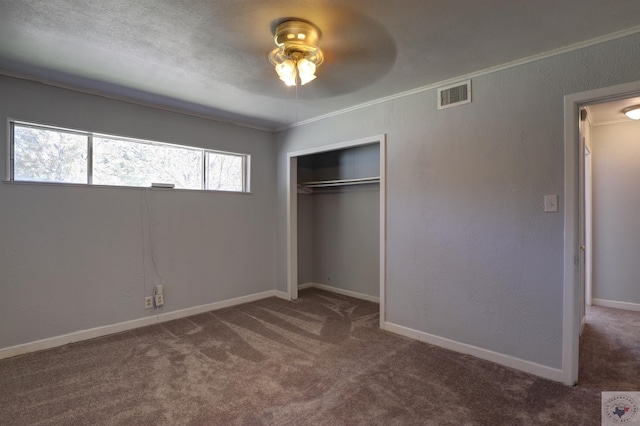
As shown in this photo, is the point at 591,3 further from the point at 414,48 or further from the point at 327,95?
the point at 327,95

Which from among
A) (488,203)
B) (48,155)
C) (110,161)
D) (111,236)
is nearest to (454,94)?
(488,203)

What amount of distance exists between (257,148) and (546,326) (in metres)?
3.83

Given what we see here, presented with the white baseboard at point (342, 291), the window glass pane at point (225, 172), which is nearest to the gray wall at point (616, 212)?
the white baseboard at point (342, 291)

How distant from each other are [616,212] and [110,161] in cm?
613

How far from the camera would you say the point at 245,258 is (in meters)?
4.42

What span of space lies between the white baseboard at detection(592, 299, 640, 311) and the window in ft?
16.7

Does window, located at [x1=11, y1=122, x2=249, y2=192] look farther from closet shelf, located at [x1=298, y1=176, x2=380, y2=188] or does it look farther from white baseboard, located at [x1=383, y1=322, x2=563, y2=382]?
white baseboard, located at [x1=383, y1=322, x2=563, y2=382]

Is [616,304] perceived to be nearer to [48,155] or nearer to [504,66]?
[504,66]

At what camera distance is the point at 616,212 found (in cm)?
412

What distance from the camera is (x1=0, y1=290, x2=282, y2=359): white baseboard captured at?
9.19 feet

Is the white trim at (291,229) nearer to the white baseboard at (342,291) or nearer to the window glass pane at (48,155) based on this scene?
the white baseboard at (342,291)

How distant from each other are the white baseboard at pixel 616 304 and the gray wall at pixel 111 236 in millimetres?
4631

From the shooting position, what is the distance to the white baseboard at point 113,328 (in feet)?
9.19

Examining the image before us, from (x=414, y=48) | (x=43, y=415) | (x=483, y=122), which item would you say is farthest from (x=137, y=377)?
(x=483, y=122)
